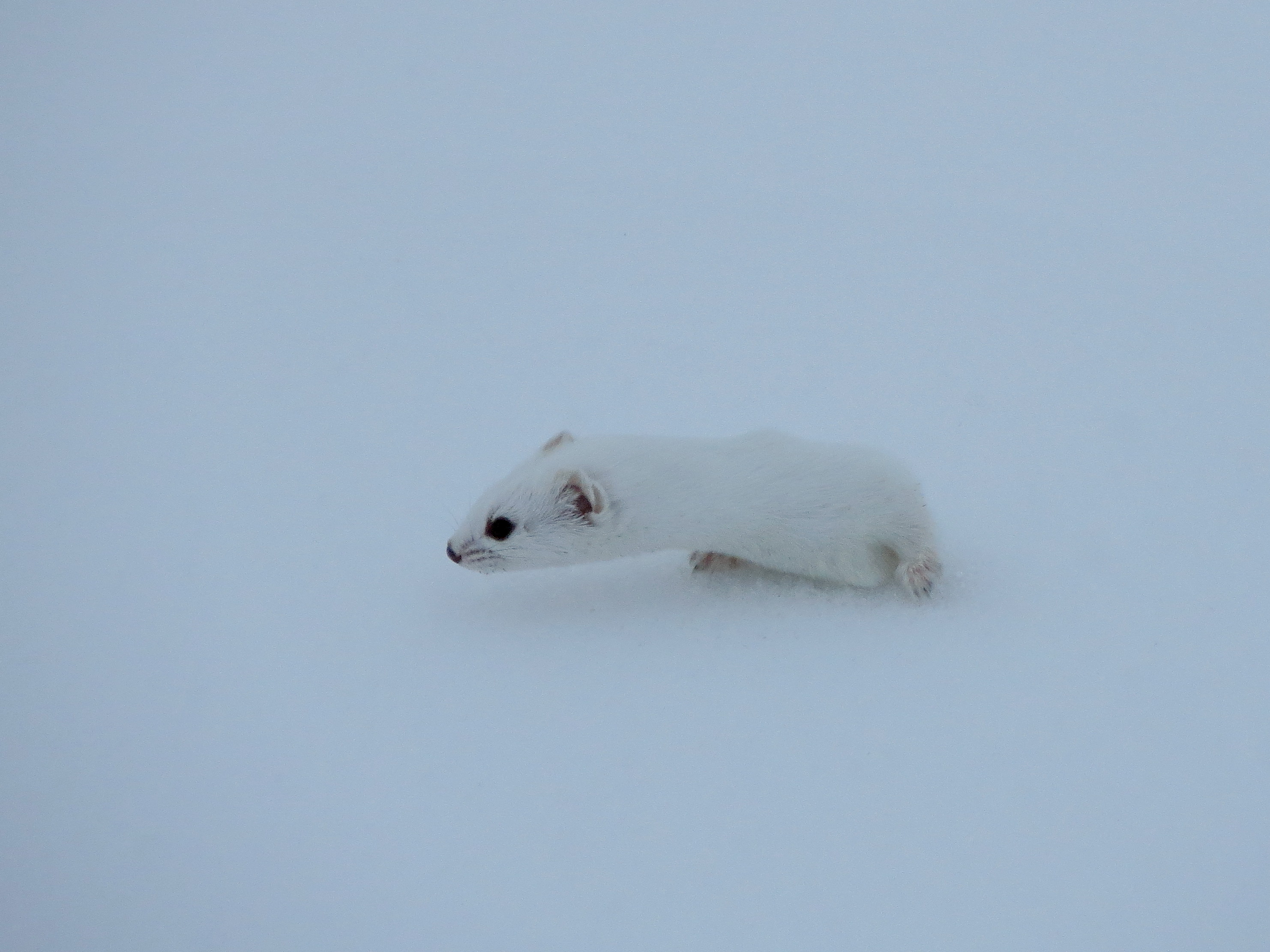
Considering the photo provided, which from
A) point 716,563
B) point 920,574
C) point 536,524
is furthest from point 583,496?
point 920,574

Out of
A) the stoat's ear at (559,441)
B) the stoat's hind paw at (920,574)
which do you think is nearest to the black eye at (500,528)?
the stoat's ear at (559,441)

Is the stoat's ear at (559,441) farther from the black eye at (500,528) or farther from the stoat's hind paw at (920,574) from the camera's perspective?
the stoat's hind paw at (920,574)

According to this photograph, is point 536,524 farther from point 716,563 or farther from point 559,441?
point 716,563

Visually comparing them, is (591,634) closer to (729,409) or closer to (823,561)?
(823,561)

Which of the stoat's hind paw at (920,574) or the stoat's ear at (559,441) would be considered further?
the stoat's ear at (559,441)

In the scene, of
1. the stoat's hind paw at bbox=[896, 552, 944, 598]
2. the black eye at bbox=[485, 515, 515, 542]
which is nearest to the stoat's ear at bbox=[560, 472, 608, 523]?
the black eye at bbox=[485, 515, 515, 542]

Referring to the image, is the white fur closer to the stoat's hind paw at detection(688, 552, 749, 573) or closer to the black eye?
the black eye
